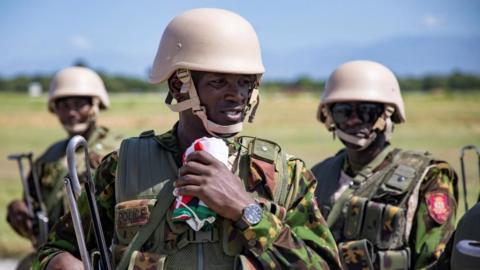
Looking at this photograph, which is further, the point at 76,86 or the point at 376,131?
the point at 76,86

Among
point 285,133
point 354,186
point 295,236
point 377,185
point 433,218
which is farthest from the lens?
point 285,133

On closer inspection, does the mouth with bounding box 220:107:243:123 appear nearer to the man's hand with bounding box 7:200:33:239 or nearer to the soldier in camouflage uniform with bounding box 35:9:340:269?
the soldier in camouflage uniform with bounding box 35:9:340:269

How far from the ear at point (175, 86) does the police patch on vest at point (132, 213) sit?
1.82ft

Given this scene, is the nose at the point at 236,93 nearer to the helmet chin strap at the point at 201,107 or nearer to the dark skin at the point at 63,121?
the helmet chin strap at the point at 201,107

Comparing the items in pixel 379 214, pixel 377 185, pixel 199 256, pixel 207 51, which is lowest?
pixel 379 214

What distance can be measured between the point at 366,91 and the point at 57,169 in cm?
310

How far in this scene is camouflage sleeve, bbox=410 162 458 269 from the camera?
5520 millimetres

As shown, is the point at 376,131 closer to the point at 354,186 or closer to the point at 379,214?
the point at 354,186

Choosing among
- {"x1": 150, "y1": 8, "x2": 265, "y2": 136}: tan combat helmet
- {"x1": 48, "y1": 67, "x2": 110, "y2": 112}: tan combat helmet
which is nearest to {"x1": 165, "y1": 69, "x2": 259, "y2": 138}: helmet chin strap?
{"x1": 150, "y1": 8, "x2": 265, "y2": 136}: tan combat helmet

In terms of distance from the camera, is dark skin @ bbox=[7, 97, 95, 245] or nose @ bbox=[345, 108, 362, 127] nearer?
nose @ bbox=[345, 108, 362, 127]

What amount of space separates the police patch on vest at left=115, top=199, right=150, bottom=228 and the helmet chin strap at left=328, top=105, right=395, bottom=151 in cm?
284

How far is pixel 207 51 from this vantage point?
3.66 m

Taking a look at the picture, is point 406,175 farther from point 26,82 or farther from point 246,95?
point 26,82

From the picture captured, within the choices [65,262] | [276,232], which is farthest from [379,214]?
[65,262]
